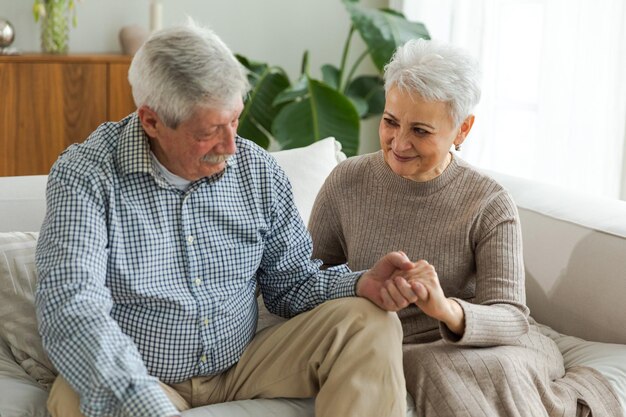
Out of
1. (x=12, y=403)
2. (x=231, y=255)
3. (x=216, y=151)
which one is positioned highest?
(x=216, y=151)

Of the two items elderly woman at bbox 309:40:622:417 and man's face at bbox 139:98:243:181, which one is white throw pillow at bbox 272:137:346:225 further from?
man's face at bbox 139:98:243:181

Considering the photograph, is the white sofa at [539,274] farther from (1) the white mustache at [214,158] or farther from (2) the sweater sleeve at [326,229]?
(1) the white mustache at [214,158]

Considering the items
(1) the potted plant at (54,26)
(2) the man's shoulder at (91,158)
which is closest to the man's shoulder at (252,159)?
(2) the man's shoulder at (91,158)

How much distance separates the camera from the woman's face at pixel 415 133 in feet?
6.53

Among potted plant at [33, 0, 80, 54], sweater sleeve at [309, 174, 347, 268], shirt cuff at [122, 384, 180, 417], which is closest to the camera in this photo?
shirt cuff at [122, 384, 180, 417]

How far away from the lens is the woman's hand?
176cm

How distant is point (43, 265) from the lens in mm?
1625

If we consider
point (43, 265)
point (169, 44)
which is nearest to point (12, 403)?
point (43, 265)

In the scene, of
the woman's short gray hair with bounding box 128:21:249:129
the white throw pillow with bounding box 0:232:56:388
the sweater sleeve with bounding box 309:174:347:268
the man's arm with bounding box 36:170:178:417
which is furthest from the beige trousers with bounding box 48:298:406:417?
the woman's short gray hair with bounding box 128:21:249:129

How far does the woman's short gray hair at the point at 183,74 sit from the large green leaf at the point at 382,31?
91.3 inches

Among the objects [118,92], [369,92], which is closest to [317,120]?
[369,92]

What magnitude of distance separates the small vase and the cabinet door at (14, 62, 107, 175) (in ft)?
0.66

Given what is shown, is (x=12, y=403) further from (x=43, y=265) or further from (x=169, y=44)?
(x=169, y=44)

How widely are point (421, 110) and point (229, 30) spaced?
9.52 feet
